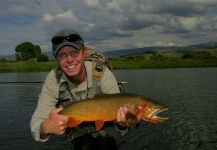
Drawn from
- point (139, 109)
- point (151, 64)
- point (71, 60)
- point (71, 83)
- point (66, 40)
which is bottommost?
point (151, 64)

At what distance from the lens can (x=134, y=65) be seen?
267 ft

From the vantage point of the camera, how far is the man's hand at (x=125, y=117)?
478 cm

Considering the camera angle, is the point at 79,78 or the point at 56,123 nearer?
the point at 56,123

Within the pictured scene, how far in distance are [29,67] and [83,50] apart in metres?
70.8

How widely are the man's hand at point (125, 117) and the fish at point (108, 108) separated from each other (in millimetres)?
43

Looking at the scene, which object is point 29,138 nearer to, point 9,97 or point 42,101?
point 42,101

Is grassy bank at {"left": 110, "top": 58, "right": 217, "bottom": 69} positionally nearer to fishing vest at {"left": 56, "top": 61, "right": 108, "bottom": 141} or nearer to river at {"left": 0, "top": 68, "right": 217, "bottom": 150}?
river at {"left": 0, "top": 68, "right": 217, "bottom": 150}

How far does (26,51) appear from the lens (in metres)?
128

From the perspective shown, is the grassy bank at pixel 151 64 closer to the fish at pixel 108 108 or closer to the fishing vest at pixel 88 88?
the fishing vest at pixel 88 88

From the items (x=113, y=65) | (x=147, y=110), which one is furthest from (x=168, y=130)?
(x=113, y=65)

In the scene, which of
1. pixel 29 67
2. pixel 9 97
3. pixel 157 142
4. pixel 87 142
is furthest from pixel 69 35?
pixel 29 67

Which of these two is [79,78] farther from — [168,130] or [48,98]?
[168,130]

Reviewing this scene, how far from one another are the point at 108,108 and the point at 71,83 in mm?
1153

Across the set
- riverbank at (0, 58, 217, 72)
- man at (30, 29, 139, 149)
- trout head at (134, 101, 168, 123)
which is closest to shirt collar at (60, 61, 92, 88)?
man at (30, 29, 139, 149)
